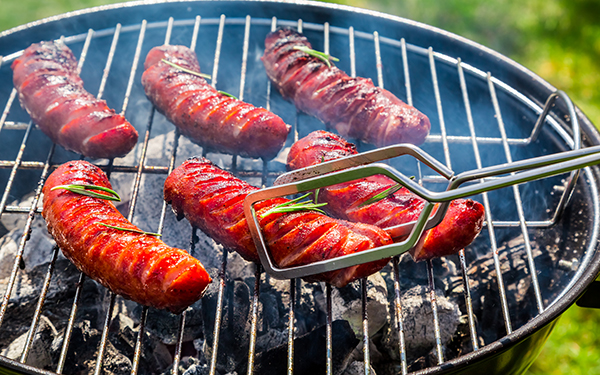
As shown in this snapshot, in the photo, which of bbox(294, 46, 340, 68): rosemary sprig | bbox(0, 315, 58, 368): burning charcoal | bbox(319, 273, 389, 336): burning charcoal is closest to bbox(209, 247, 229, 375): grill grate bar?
bbox(319, 273, 389, 336): burning charcoal

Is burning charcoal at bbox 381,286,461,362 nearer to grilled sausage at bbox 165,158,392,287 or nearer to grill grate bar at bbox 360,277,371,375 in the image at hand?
grill grate bar at bbox 360,277,371,375

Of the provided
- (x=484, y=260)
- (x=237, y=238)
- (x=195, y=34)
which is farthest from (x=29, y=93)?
(x=484, y=260)

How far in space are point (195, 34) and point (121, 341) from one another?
7.00 feet

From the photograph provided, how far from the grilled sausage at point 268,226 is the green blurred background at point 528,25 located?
404cm

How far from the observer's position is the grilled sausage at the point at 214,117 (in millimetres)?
2693

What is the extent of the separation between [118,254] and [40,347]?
0.76m

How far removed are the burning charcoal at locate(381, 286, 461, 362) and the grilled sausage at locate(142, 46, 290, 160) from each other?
116cm

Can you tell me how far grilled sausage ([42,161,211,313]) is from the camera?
1.95 m

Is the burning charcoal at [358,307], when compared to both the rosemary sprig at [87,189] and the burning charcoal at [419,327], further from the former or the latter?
the rosemary sprig at [87,189]

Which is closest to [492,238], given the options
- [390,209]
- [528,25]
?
[390,209]

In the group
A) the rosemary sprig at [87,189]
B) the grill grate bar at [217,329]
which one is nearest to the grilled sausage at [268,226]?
the grill grate bar at [217,329]

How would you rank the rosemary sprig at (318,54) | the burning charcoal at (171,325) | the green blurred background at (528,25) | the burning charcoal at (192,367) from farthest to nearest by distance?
the green blurred background at (528,25), the rosemary sprig at (318,54), the burning charcoal at (171,325), the burning charcoal at (192,367)

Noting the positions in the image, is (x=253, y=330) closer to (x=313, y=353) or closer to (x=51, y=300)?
(x=313, y=353)

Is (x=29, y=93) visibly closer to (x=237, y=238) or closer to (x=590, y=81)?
(x=237, y=238)
